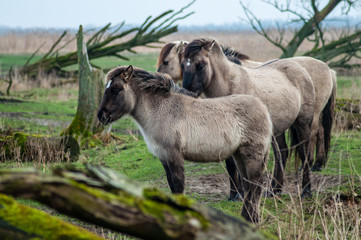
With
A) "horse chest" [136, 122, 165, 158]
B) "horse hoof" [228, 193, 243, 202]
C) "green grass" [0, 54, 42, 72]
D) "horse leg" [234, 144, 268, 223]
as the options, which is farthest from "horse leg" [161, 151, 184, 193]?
"green grass" [0, 54, 42, 72]

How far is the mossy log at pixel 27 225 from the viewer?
6.00ft

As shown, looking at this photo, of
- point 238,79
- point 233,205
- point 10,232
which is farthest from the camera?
point 238,79

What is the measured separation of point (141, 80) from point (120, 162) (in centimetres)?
414

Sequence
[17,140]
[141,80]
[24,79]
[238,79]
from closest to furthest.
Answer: [141,80] < [238,79] < [17,140] < [24,79]

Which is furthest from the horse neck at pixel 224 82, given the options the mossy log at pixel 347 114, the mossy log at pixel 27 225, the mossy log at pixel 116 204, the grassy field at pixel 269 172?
the mossy log at pixel 116 204

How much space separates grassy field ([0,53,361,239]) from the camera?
15.3 feet

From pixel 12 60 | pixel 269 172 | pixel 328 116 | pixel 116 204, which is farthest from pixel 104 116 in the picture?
pixel 12 60

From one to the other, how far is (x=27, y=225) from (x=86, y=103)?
374 inches

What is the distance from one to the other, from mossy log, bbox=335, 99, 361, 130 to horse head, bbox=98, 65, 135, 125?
6590mm

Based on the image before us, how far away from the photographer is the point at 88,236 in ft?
6.57

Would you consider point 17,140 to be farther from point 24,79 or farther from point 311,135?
point 24,79

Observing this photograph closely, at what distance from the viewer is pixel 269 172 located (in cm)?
456

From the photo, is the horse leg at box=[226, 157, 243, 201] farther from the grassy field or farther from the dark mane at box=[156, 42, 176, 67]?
the dark mane at box=[156, 42, 176, 67]

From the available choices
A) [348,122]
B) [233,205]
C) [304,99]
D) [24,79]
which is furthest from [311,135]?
[24,79]
